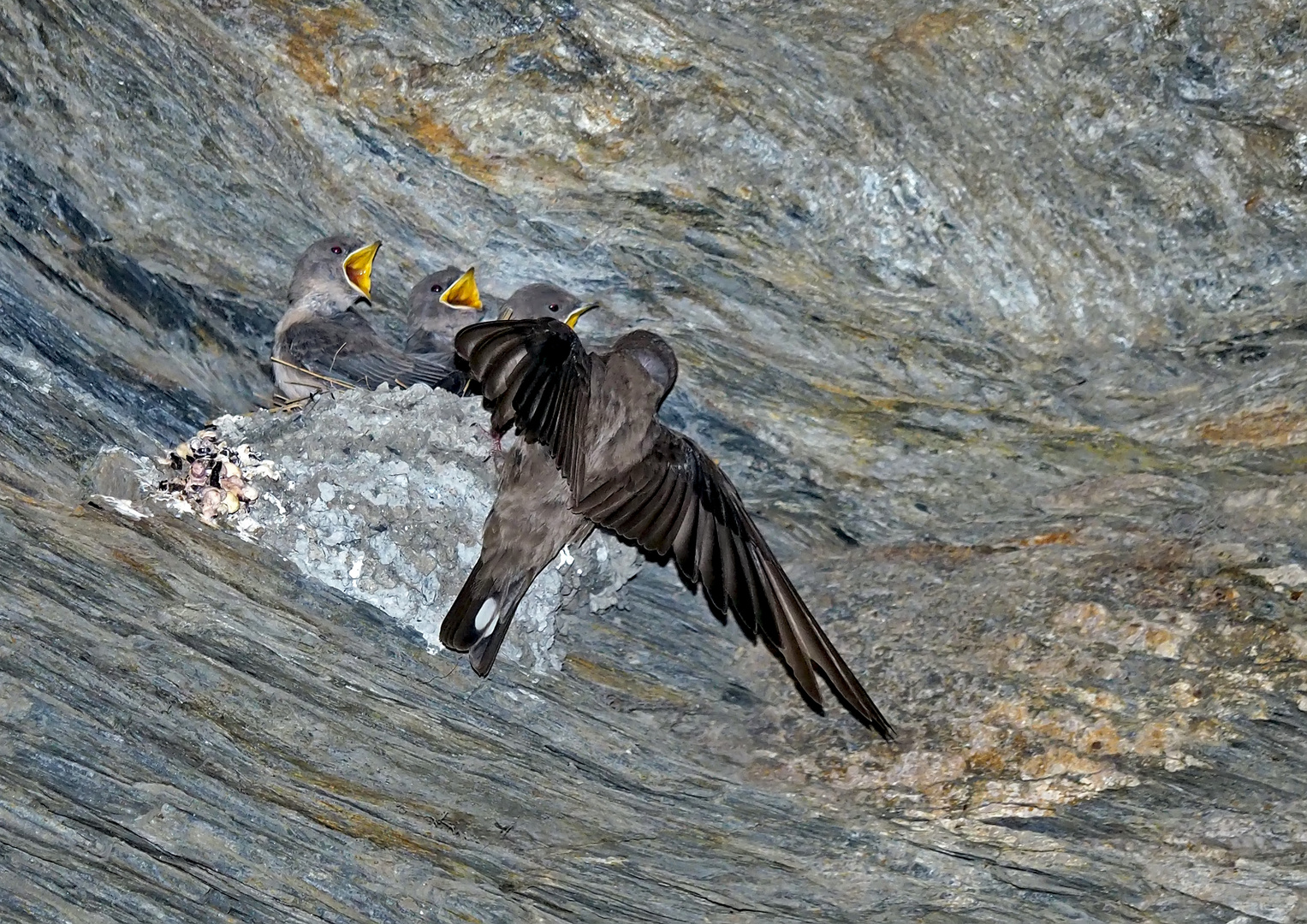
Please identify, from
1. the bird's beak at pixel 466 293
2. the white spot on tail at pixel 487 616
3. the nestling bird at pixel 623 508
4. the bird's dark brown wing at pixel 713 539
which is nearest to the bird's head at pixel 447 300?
the bird's beak at pixel 466 293

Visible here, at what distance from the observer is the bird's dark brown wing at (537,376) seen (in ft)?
19.1

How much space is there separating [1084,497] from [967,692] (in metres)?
1.04

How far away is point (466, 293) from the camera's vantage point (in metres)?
7.75

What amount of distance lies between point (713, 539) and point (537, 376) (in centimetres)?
139

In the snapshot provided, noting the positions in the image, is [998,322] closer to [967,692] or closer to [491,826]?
[967,692]

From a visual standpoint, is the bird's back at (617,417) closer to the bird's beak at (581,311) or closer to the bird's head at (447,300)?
the bird's beak at (581,311)

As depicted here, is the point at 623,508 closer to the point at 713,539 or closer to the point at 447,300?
the point at 713,539

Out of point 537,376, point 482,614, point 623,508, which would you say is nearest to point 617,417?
point 623,508

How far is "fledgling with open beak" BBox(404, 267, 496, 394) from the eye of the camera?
775 centimetres

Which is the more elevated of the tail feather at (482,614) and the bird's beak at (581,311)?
the bird's beak at (581,311)

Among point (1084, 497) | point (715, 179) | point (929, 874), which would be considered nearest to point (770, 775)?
point (929, 874)

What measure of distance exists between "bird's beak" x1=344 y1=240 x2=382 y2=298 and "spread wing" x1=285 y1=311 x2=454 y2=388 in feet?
0.52

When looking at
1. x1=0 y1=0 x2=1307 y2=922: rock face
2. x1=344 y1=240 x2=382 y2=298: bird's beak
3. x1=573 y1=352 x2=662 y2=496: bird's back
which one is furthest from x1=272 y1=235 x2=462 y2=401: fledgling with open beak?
x1=573 y1=352 x2=662 y2=496: bird's back

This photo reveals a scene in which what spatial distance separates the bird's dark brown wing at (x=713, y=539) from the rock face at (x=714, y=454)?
387mm
